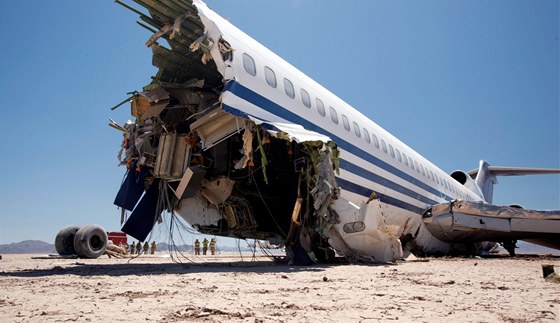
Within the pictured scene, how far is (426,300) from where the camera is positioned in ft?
12.0

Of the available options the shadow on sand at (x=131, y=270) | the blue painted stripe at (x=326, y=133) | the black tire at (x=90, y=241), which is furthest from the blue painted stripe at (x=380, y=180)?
the black tire at (x=90, y=241)

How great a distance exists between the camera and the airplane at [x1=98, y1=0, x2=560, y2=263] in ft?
27.3

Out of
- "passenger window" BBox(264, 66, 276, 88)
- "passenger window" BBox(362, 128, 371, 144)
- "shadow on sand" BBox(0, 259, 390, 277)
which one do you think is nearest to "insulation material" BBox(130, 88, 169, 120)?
"passenger window" BBox(264, 66, 276, 88)

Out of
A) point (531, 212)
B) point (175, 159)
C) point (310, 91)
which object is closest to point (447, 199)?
point (531, 212)

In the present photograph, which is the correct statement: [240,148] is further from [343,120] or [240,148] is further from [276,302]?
[276,302]

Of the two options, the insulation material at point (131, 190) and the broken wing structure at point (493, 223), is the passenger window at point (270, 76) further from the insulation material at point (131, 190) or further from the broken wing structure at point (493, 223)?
the broken wing structure at point (493, 223)

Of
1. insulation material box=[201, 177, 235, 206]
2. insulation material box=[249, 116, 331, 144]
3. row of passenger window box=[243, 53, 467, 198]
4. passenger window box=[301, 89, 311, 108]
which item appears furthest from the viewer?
passenger window box=[301, 89, 311, 108]

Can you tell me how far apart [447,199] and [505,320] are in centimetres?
2018

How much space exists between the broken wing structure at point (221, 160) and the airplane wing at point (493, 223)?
6.52 m

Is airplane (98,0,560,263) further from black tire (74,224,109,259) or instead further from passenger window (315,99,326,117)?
black tire (74,224,109,259)

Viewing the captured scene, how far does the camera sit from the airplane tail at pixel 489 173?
29.5 m

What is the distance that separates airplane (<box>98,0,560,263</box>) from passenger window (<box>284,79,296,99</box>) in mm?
41

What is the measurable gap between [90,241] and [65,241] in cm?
108

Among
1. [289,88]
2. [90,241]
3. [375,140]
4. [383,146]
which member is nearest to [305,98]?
[289,88]
